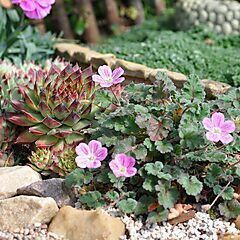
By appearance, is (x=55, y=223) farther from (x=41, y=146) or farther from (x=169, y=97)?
(x=169, y=97)

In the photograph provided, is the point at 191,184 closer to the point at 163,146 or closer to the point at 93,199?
the point at 163,146

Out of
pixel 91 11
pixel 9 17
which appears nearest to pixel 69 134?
pixel 9 17

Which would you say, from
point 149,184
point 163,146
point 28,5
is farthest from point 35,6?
point 149,184

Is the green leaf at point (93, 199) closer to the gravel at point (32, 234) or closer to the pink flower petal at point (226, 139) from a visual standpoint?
the gravel at point (32, 234)

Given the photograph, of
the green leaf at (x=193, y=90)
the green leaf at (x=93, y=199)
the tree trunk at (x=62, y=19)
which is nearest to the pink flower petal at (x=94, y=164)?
the green leaf at (x=93, y=199)

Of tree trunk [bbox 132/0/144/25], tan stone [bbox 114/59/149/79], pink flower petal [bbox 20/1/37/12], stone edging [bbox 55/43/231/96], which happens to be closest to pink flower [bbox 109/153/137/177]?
stone edging [bbox 55/43/231/96]
